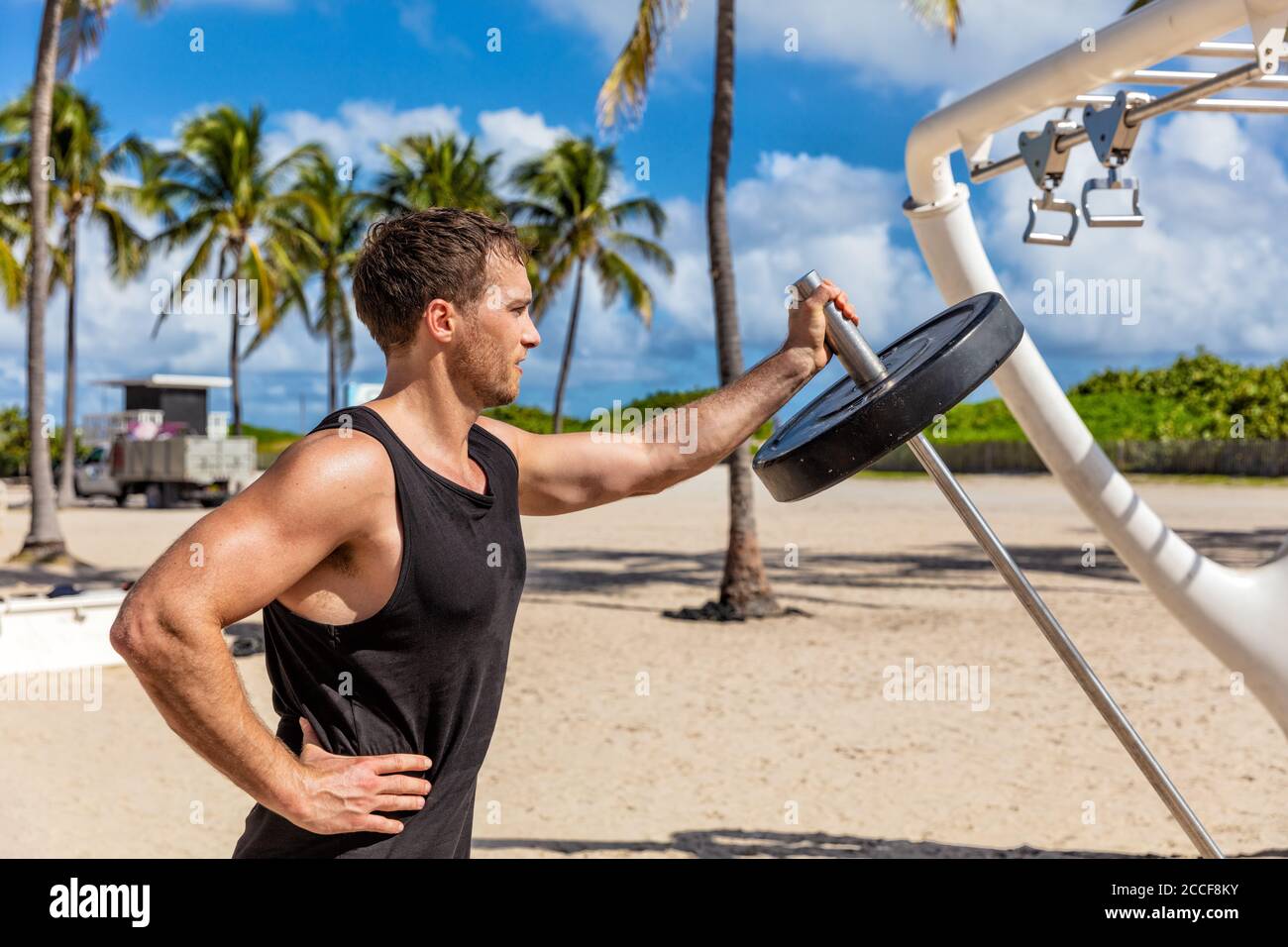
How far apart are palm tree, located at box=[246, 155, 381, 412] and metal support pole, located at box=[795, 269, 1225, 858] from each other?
3150 cm

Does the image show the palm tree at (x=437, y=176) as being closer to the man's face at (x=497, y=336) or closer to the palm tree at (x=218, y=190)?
the palm tree at (x=218, y=190)

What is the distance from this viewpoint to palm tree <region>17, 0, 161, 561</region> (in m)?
13.3

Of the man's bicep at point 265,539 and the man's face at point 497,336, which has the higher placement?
the man's face at point 497,336

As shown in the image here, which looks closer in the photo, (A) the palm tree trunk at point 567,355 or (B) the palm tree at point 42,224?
(B) the palm tree at point 42,224

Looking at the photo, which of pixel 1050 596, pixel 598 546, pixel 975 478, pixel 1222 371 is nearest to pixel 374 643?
pixel 1050 596

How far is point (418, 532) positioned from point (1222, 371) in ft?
156

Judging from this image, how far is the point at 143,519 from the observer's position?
72.2 ft

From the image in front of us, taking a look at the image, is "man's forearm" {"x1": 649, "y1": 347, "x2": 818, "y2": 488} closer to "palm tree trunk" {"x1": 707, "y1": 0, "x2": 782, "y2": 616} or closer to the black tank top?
the black tank top

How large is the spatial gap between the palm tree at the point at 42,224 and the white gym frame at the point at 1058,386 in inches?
479

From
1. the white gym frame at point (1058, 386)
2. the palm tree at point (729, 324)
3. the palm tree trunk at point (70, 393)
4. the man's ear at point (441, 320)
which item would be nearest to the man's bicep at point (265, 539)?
the man's ear at point (441, 320)

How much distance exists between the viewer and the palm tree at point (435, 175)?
30.8 meters

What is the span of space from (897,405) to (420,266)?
2.53 ft

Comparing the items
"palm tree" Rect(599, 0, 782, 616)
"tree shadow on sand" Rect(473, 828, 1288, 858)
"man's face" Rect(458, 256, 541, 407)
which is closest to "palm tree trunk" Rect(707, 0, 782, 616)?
"palm tree" Rect(599, 0, 782, 616)

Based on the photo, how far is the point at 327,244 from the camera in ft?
117
